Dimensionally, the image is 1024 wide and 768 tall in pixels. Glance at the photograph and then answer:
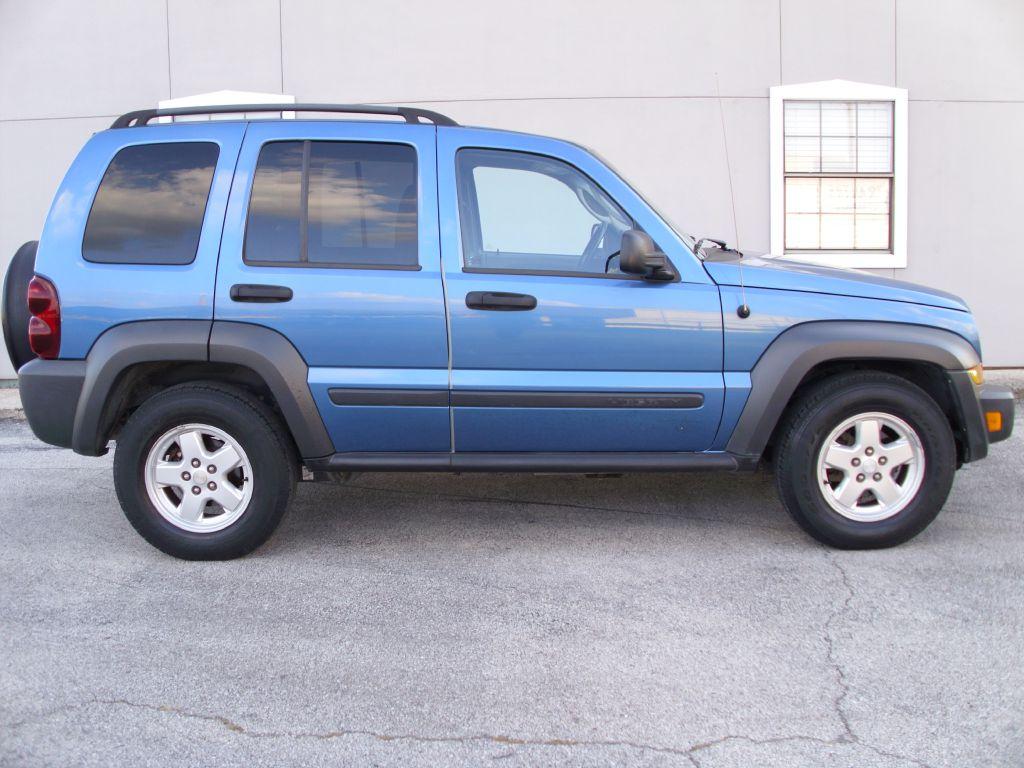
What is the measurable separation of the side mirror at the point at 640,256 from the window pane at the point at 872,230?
18.8ft

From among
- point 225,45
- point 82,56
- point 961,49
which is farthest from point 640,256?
point 82,56

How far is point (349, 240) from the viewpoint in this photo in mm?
4309

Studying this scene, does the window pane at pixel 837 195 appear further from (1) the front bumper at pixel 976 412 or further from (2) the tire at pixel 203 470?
(2) the tire at pixel 203 470

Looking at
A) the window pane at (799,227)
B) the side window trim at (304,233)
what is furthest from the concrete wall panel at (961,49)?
the side window trim at (304,233)

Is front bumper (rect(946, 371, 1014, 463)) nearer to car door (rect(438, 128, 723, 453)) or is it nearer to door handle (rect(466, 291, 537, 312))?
car door (rect(438, 128, 723, 453))

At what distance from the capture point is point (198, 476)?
14.2 feet

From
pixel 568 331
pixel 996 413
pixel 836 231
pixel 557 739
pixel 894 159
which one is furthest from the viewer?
pixel 836 231

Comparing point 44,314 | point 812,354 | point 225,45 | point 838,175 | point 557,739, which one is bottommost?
point 557,739

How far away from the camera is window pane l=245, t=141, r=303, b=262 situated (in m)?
4.28

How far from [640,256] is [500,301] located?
65 cm

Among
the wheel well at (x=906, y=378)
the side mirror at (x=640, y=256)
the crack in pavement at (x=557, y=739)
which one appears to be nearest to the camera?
the crack in pavement at (x=557, y=739)

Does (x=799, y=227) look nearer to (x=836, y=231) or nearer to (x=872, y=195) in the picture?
(x=836, y=231)

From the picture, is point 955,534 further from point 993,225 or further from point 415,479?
point 993,225

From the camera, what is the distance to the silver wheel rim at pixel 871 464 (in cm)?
435
